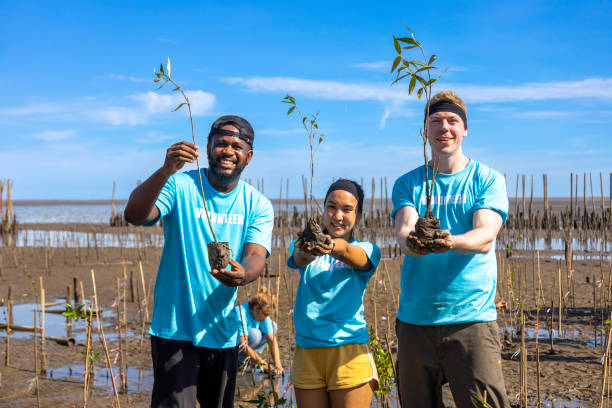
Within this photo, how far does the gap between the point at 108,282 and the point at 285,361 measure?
7.52 meters

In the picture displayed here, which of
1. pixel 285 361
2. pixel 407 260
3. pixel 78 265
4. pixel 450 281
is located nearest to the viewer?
pixel 450 281

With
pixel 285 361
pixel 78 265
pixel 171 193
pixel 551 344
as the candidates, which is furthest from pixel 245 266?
pixel 78 265

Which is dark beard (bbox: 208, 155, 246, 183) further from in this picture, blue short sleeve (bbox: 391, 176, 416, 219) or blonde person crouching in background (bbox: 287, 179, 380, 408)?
blue short sleeve (bbox: 391, 176, 416, 219)

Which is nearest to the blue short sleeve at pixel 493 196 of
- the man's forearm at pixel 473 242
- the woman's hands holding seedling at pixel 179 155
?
the man's forearm at pixel 473 242

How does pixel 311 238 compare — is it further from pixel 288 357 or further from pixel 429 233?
pixel 288 357

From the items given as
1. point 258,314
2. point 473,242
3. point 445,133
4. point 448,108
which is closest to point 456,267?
point 473,242

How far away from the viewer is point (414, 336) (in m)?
2.70

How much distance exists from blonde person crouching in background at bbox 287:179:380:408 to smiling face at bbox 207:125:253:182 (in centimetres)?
54

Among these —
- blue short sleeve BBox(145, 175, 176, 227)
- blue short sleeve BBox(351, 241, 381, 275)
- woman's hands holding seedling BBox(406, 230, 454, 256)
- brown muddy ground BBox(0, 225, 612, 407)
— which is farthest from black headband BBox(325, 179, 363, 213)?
brown muddy ground BBox(0, 225, 612, 407)

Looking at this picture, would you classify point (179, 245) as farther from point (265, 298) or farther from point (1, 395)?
point (1, 395)

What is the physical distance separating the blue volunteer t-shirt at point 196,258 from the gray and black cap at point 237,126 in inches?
11.5

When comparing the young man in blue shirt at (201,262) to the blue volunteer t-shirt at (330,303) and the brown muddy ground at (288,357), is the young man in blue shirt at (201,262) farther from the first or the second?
the brown muddy ground at (288,357)

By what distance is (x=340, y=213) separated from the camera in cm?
290

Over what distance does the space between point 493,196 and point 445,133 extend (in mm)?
407
